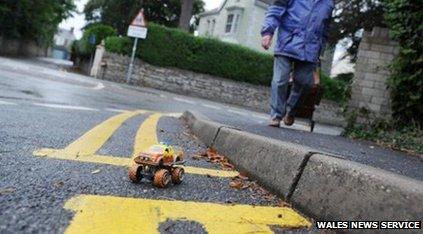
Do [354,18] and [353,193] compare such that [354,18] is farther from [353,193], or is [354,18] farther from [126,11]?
[353,193]

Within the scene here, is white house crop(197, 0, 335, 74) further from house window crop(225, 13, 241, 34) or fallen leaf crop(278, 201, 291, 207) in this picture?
fallen leaf crop(278, 201, 291, 207)

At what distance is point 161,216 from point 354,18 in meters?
26.4

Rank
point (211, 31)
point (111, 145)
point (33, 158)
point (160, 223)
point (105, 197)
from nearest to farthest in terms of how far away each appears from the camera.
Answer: point (160, 223) < point (105, 197) < point (33, 158) < point (111, 145) < point (211, 31)

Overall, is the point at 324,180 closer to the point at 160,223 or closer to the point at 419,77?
the point at 160,223

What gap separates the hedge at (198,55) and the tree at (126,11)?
22.1m

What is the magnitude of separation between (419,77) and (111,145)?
4.87 meters

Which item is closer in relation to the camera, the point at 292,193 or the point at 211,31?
the point at 292,193

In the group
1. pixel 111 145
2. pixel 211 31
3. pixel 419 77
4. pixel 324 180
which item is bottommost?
pixel 111 145

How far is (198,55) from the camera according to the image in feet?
75.4

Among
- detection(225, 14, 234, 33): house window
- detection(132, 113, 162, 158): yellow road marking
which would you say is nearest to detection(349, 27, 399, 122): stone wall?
detection(132, 113, 162, 158): yellow road marking

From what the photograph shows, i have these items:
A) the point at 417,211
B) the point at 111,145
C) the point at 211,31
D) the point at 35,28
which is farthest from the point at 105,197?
the point at 211,31

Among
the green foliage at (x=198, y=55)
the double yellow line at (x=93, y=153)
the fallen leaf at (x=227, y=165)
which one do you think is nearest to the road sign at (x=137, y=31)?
the green foliage at (x=198, y=55)

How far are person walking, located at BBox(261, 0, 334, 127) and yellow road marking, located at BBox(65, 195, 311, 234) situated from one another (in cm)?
377

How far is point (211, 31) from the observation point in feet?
145
